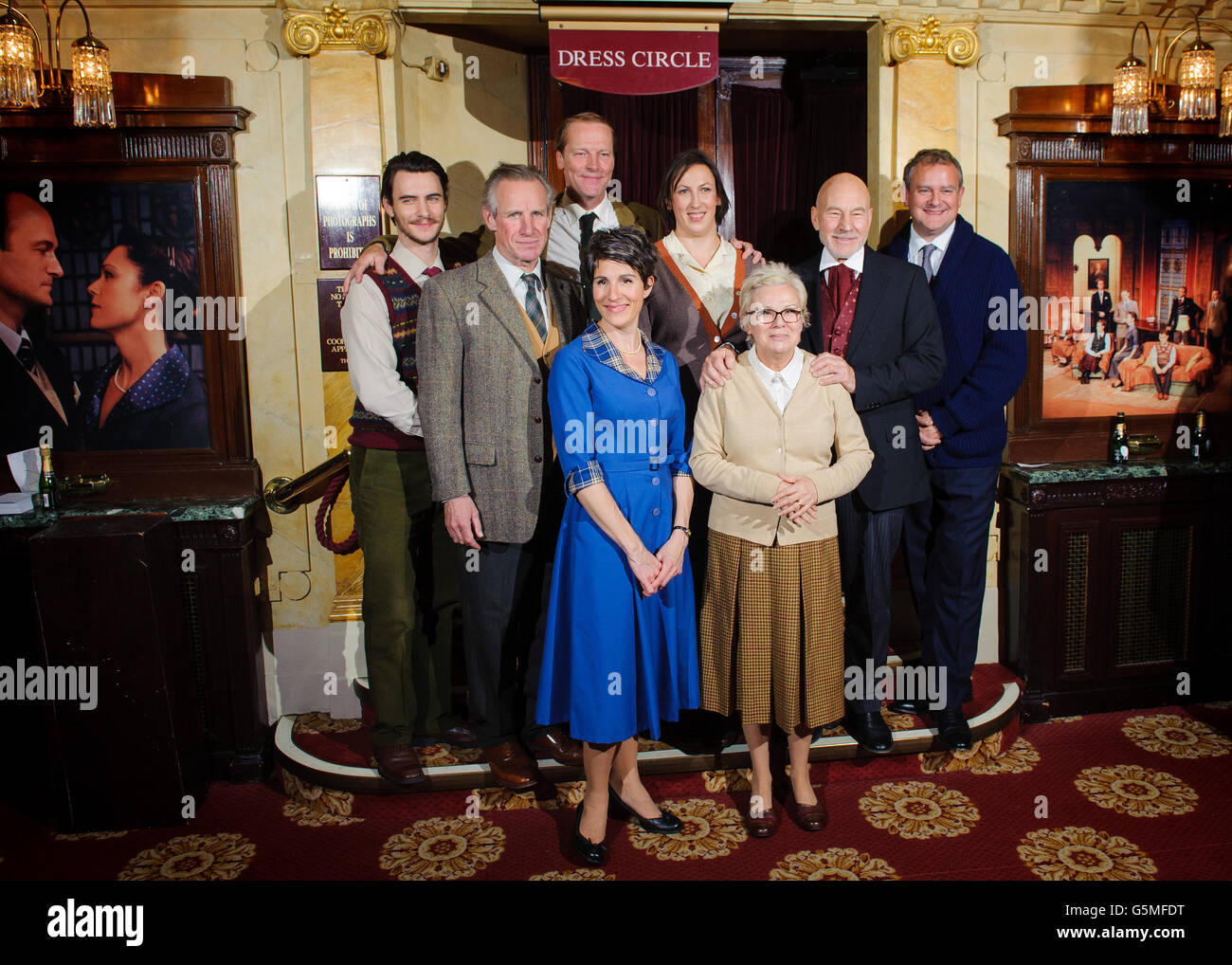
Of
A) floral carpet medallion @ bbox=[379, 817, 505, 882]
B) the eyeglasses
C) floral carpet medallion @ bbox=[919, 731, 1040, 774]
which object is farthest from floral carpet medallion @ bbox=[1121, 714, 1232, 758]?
floral carpet medallion @ bbox=[379, 817, 505, 882]

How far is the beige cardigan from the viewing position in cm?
312

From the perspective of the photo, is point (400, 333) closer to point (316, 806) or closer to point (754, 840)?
point (316, 806)

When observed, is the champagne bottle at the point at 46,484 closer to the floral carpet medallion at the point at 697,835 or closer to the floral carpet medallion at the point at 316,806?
the floral carpet medallion at the point at 316,806

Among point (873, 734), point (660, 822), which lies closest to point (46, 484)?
point (660, 822)

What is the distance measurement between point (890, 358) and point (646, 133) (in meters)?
2.53

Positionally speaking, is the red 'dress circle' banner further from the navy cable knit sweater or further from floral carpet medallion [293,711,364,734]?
floral carpet medallion [293,711,364,734]

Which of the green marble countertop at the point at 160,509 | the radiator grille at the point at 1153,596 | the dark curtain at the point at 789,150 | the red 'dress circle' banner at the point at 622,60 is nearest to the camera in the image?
the green marble countertop at the point at 160,509

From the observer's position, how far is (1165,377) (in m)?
4.71

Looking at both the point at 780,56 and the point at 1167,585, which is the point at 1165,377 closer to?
the point at 1167,585

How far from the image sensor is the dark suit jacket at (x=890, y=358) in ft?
11.4

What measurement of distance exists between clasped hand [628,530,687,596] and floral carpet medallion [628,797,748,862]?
37.5 inches

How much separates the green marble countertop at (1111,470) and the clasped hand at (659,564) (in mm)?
2121
